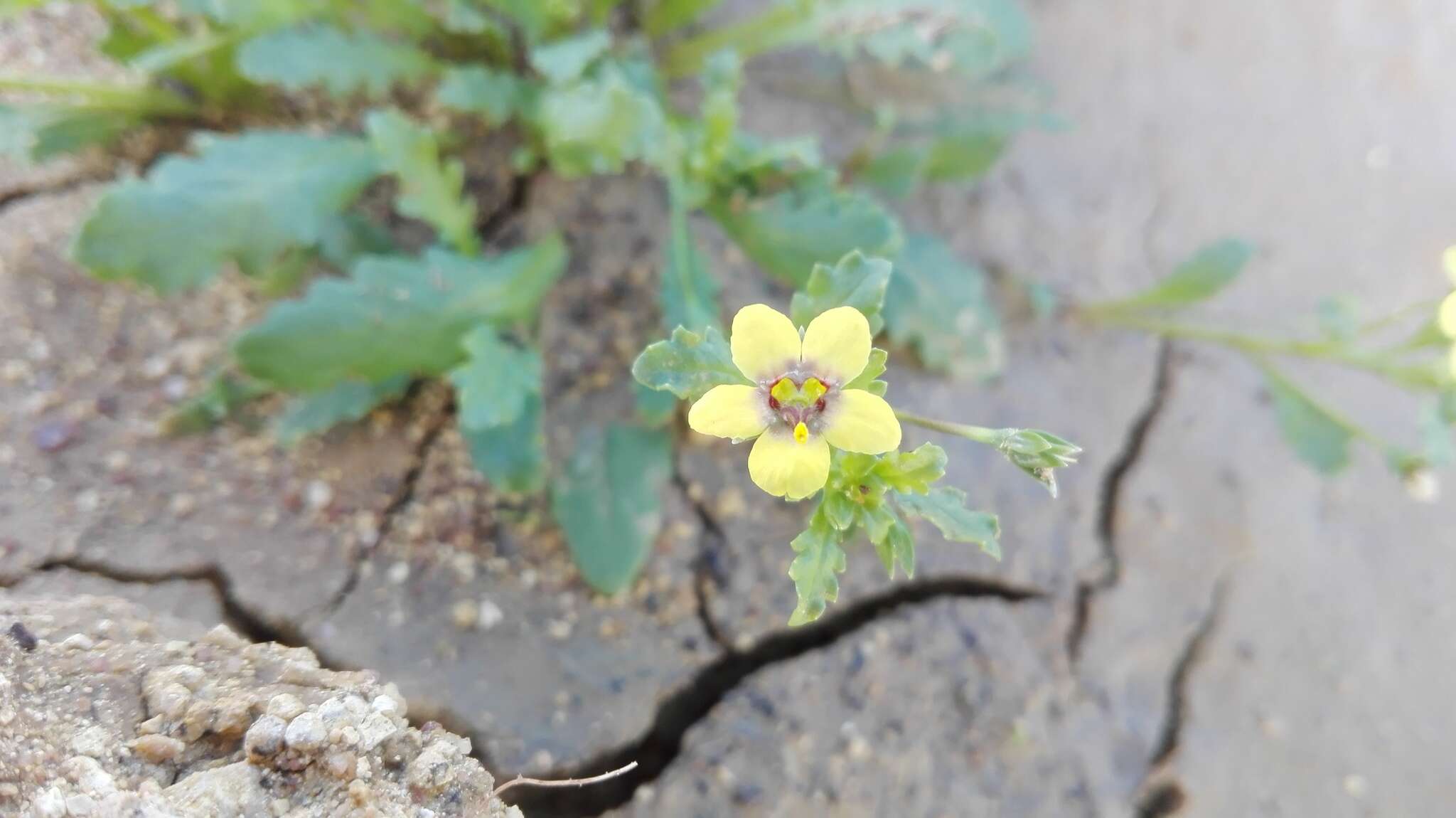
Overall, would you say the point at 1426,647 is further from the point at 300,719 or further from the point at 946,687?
the point at 300,719

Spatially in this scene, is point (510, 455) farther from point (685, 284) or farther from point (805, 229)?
point (805, 229)

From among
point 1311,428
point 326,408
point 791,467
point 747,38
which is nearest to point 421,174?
point 326,408

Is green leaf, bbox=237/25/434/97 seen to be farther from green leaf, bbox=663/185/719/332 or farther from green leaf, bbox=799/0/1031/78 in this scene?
green leaf, bbox=799/0/1031/78

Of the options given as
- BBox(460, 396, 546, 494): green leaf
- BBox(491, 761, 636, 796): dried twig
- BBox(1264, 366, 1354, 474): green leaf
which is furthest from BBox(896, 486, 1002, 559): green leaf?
BBox(1264, 366, 1354, 474): green leaf

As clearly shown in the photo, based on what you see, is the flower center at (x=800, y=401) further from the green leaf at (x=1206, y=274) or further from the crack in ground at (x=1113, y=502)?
the green leaf at (x=1206, y=274)

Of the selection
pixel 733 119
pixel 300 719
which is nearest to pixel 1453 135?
pixel 733 119

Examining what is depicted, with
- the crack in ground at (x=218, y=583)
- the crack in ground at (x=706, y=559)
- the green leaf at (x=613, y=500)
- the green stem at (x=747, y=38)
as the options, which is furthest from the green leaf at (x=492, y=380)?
the green stem at (x=747, y=38)
